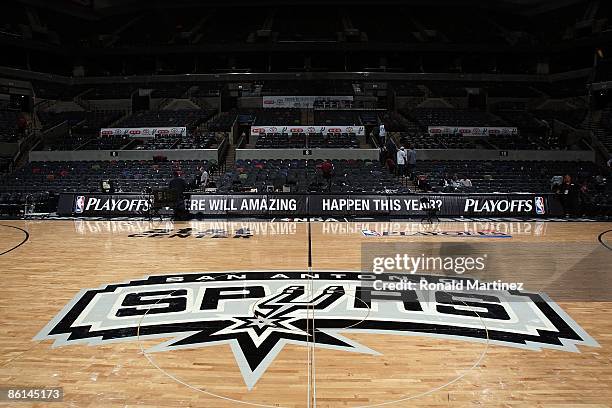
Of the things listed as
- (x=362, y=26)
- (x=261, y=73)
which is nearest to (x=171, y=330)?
(x=261, y=73)

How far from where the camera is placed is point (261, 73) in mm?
32406

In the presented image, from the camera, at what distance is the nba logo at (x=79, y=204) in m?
14.6

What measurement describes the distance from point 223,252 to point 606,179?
17.3 meters

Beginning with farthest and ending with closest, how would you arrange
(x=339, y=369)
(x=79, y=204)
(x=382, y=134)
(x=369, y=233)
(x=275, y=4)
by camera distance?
(x=275, y=4) < (x=382, y=134) < (x=79, y=204) < (x=369, y=233) < (x=339, y=369)

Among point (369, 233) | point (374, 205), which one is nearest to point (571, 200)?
point (374, 205)

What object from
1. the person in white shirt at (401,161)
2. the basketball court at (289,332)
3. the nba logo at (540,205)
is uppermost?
the person in white shirt at (401,161)

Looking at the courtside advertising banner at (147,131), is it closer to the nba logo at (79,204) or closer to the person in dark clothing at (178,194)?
the nba logo at (79,204)

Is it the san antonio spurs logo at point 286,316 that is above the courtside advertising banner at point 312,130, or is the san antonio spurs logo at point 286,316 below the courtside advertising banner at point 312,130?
below

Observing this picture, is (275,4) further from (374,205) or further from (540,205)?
(540,205)

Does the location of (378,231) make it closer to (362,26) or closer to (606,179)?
(606,179)

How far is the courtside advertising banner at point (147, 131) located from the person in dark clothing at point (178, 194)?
1095 centimetres

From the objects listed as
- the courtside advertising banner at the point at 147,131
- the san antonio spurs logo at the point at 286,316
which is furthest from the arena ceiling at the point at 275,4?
Result: the san antonio spurs logo at the point at 286,316

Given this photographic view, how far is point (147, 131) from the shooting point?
23.5 meters

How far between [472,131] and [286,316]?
68.6ft
